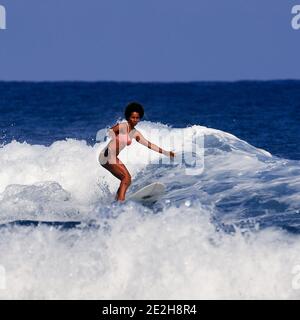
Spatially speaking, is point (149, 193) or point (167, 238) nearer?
point (167, 238)

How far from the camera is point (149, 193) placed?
12.3 m

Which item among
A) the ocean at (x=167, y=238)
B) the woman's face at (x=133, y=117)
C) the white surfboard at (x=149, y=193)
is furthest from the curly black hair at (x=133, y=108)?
Answer: the ocean at (x=167, y=238)

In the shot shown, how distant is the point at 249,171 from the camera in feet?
47.3

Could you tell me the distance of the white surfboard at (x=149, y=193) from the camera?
12.2 meters

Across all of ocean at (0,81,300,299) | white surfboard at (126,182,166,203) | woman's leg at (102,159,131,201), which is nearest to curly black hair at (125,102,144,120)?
woman's leg at (102,159,131,201)

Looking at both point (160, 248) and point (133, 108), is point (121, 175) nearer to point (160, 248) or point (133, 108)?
point (133, 108)

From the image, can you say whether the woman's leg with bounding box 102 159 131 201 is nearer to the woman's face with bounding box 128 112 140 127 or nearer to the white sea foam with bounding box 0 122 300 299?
the white sea foam with bounding box 0 122 300 299

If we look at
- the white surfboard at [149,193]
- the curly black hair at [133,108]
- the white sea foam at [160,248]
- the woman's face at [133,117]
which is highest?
the curly black hair at [133,108]

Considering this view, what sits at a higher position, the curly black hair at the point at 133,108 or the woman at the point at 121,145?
the curly black hair at the point at 133,108

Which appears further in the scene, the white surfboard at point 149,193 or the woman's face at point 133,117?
the white surfboard at point 149,193

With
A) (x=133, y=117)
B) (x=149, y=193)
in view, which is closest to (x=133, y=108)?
(x=133, y=117)

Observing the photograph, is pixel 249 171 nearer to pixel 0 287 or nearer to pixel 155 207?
pixel 155 207

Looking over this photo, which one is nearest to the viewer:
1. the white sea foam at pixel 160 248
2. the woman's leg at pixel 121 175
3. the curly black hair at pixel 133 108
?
the white sea foam at pixel 160 248

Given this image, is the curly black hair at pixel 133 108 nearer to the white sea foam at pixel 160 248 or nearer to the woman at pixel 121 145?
the woman at pixel 121 145
